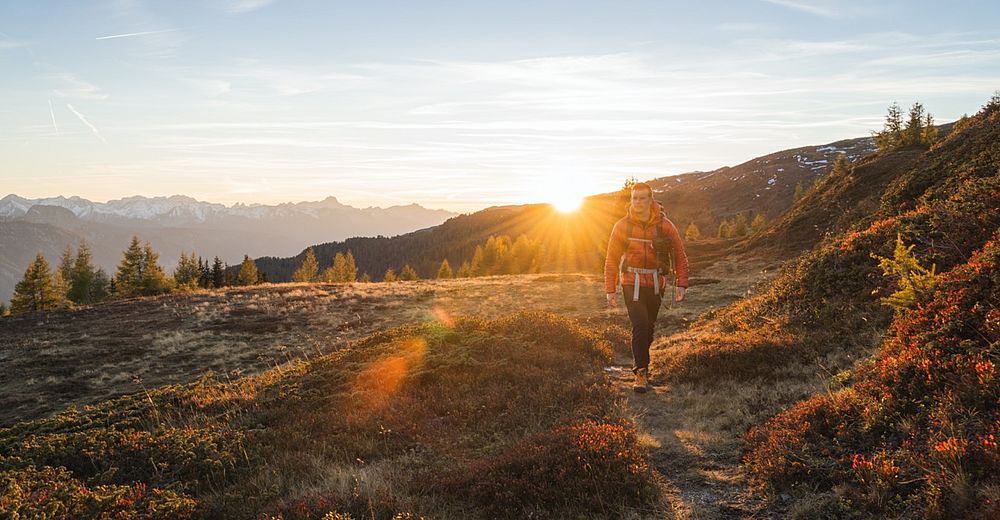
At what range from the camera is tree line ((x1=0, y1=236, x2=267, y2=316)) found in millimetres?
50312

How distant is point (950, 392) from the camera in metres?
4.50

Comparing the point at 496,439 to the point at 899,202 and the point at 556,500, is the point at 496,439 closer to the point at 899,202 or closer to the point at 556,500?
the point at 556,500

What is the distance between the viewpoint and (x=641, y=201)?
9117mm

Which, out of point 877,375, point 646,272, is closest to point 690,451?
point 877,375

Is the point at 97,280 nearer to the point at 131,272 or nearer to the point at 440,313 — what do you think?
the point at 131,272

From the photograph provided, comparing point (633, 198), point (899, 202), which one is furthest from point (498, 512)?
point (899, 202)

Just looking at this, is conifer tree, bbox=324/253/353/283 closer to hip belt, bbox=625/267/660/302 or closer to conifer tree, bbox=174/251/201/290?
conifer tree, bbox=174/251/201/290

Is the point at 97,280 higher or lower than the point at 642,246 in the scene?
lower

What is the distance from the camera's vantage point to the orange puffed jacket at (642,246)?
9.22 meters

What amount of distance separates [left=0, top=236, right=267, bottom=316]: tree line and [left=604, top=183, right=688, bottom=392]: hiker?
50818 millimetres

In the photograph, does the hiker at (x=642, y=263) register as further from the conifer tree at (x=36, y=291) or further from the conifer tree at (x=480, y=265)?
the conifer tree at (x=480, y=265)

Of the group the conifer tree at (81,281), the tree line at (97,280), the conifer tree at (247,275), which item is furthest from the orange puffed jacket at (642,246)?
the conifer tree at (247,275)

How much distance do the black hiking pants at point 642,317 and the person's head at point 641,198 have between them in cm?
155

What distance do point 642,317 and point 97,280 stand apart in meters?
85.4
